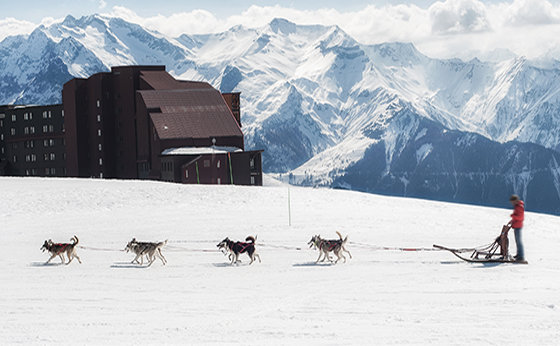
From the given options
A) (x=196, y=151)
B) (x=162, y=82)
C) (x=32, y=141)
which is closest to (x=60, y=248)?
(x=196, y=151)

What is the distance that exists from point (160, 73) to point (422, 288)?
91.0 m

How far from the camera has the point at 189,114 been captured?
323ft

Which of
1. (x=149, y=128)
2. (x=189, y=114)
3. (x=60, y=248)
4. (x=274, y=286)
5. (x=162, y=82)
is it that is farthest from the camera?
(x=162, y=82)

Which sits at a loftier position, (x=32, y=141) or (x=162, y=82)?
(x=162, y=82)

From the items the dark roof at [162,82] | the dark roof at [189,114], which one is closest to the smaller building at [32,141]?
the dark roof at [162,82]

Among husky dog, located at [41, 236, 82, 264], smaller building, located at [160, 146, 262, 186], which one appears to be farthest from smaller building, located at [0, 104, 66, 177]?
husky dog, located at [41, 236, 82, 264]

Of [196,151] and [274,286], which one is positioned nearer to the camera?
[274,286]

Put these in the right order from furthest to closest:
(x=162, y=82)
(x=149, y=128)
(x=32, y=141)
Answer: (x=32, y=141) < (x=162, y=82) < (x=149, y=128)

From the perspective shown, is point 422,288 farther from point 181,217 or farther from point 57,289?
point 181,217

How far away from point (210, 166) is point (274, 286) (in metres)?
68.7

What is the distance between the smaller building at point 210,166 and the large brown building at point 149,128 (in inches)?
4.8

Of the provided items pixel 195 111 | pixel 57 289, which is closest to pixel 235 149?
pixel 195 111

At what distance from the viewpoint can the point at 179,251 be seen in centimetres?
2828

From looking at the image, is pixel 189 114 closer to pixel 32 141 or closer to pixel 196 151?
pixel 196 151
